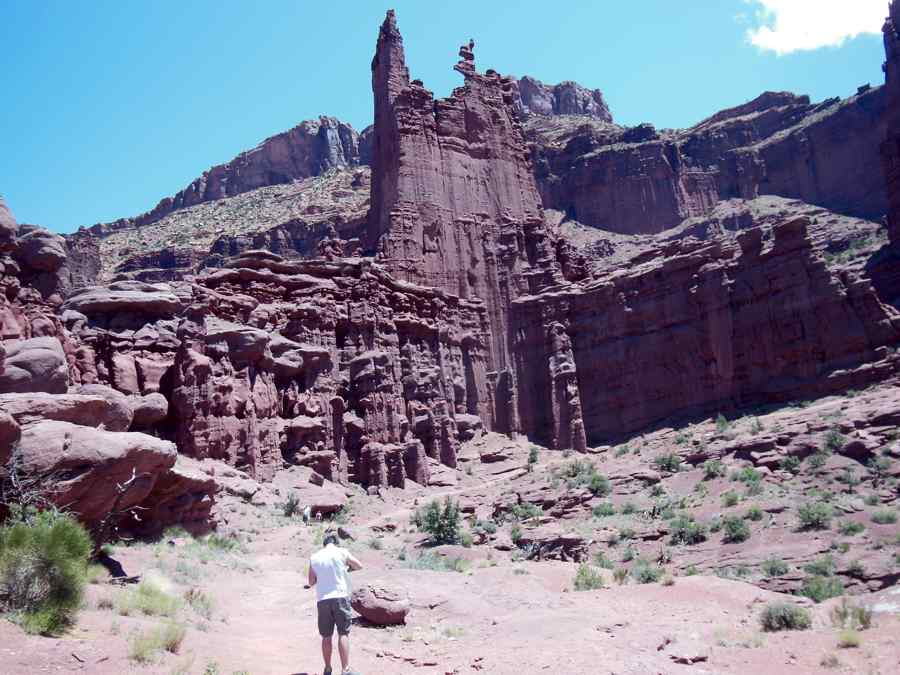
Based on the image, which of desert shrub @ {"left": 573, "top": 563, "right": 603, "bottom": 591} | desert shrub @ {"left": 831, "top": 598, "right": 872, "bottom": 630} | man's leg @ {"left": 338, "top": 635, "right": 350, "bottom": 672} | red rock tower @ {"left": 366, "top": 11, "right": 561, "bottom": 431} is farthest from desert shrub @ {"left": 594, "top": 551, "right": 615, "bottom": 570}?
red rock tower @ {"left": 366, "top": 11, "right": 561, "bottom": 431}

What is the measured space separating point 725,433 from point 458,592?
22.6 metres

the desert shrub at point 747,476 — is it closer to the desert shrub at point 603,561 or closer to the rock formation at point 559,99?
the desert shrub at point 603,561

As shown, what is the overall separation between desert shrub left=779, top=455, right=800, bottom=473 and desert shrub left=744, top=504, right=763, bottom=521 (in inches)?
169

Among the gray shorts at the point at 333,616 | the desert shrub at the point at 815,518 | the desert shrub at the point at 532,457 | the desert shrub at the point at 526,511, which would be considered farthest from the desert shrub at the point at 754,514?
the desert shrub at the point at 532,457

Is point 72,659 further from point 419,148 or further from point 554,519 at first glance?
point 419,148

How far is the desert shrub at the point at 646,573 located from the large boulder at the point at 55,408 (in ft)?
37.5

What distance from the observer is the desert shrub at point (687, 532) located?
2088 cm

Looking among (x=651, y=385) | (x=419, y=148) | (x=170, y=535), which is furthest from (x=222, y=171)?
(x=170, y=535)

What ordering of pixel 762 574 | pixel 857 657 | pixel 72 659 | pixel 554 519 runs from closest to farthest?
pixel 72 659
pixel 857 657
pixel 762 574
pixel 554 519

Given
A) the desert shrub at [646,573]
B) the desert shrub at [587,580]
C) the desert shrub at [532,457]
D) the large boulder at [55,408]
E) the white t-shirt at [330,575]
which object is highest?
the large boulder at [55,408]

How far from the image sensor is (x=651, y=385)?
143 ft

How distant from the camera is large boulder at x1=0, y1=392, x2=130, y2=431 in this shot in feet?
38.1

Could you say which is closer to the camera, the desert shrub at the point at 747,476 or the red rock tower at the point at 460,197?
the desert shrub at the point at 747,476

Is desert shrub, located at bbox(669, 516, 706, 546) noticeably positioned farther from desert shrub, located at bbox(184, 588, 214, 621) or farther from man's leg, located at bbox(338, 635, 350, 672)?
man's leg, located at bbox(338, 635, 350, 672)
